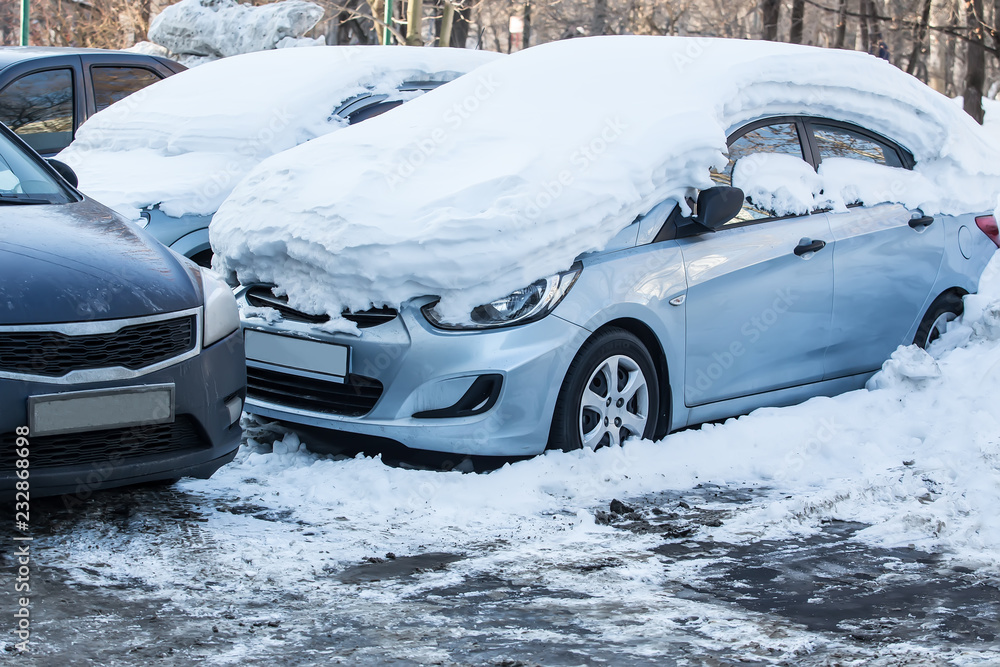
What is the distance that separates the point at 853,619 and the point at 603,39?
3.44m

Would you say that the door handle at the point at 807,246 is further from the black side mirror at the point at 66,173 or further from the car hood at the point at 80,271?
the black side mirror at the point at 66,173

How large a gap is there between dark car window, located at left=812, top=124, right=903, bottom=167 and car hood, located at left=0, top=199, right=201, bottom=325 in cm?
317

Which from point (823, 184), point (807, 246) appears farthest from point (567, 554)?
point (823, 184)

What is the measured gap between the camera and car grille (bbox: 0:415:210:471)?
11.1 ft

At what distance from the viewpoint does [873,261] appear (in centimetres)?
558

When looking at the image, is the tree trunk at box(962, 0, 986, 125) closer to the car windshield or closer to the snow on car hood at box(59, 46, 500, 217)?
the snow on car hood at box(59, 46, 500, 217)

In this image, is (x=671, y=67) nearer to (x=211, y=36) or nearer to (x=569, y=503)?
(x=569, y=503)

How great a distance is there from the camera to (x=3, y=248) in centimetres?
360

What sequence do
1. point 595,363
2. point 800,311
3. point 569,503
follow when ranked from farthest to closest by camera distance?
1. point 800,311
2. point 595,363
3. point 569,503

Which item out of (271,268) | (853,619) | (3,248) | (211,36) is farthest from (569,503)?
(211,36)

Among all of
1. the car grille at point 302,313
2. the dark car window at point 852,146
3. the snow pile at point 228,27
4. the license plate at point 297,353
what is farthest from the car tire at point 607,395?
the snow pile at point 228,27

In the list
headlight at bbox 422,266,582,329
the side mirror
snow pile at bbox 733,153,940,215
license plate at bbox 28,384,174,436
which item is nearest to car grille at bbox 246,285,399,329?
headlight at bbox 422,266,582,329

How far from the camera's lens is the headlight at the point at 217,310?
12.5 ft

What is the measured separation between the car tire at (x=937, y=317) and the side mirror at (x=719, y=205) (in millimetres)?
1672
